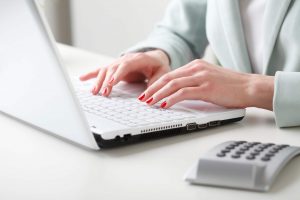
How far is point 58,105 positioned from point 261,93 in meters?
0.35

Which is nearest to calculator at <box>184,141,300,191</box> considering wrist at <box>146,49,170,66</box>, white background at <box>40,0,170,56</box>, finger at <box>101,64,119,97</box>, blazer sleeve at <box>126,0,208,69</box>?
finger at <box>101,64,119,97</box>

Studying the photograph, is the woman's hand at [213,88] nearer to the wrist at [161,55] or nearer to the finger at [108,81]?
the finger at [108,81]

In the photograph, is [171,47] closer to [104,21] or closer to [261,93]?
[261,93]

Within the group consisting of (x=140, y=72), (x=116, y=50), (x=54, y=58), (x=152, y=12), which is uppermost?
(x=54, y=58)

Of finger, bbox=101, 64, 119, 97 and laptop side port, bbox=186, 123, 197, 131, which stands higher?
laptop side port, bbox=186, 123, 197, 131

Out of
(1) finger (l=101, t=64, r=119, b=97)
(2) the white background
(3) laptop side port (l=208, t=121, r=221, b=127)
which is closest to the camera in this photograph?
(3) laptop side port (l=208, t=121, r=221, b=127)

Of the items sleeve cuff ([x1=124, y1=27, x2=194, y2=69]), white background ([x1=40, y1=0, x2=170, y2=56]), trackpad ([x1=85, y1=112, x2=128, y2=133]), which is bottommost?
white background ([x1=40, y1=0, x2=170, y2=56])

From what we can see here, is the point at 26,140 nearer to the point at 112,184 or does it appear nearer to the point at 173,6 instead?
the point at 112,184

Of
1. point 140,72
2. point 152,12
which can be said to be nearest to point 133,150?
point 140,72

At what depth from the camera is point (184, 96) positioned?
896 mm

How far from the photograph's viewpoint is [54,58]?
647mm

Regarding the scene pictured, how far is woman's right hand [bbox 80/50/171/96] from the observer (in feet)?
3.28

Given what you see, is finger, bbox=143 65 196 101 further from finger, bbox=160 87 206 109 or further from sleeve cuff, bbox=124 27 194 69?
sleeve cuff, bbox=124 27 194 69

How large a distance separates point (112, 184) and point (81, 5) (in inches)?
83.4
